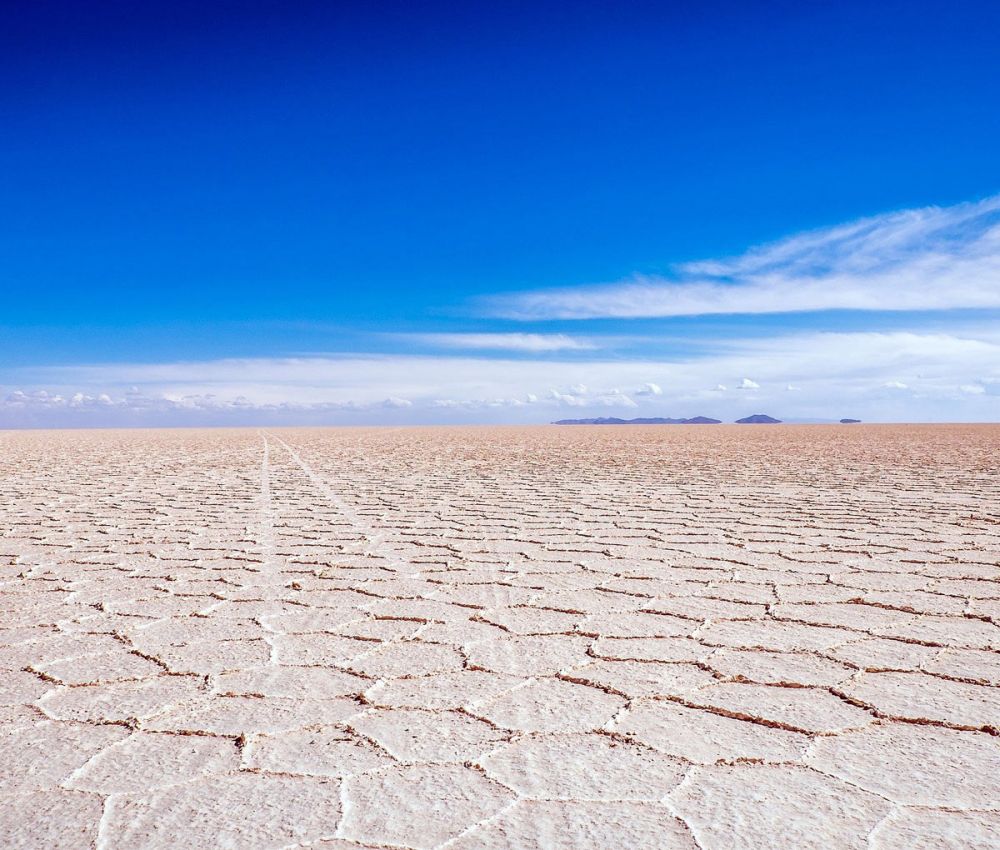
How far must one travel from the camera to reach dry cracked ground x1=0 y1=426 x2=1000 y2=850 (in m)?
1.46

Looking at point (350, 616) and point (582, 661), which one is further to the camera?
point (350, 616)

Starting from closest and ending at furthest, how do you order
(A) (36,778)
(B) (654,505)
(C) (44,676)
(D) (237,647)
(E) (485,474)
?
(A) (36,778), (C) (44,676), (D) (237,647), (B) (654,505), (E) (485,474)

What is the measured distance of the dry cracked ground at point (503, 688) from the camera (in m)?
1.46

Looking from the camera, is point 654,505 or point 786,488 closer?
point 654,505

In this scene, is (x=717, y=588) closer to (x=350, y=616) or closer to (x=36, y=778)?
(x=350, y=616)

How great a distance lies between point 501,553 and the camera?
13.5ft

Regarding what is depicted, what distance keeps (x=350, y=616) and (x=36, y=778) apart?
1.29 m

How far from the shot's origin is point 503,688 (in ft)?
6.92

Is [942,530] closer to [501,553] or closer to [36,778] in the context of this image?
[501,553]

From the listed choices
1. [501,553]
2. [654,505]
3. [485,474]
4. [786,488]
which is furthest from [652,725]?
[485,474]

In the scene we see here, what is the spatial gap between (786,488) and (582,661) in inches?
213

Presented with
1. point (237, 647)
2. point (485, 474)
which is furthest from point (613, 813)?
point (485, 474)

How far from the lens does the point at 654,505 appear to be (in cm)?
612

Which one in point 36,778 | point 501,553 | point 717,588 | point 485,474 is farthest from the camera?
point 485,474
